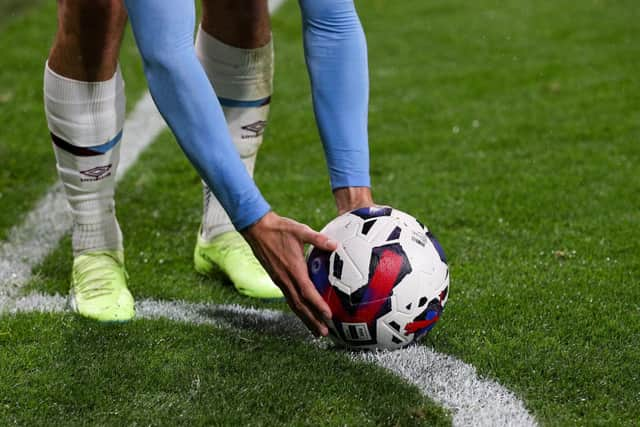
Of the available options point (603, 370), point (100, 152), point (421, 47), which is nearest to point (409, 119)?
point (421, 47)

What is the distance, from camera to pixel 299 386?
8.46ft

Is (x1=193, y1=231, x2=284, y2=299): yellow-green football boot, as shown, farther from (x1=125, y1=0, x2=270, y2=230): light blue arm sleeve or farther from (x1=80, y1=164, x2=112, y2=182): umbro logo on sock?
(x1=125, y1=0, x2=270, y2=230): light blue arm sleeve

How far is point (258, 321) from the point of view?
313 centimetres

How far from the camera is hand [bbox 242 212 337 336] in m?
2.32

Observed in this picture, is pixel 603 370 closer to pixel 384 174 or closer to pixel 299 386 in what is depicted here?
pixel 299 386

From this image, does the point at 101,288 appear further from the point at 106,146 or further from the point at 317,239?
the point at 317,239

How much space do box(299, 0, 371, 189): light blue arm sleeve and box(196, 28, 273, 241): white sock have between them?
721 mm

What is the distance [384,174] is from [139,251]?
1616 mm

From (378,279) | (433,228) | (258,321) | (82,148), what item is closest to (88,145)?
(82,148)

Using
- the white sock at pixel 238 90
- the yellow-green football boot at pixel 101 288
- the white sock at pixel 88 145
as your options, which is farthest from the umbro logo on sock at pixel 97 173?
the white sock at pixel 238 90

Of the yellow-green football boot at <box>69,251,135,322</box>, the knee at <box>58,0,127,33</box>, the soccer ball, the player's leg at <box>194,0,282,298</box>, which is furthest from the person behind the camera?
the player's leg at <box>194,0,282,298</box>

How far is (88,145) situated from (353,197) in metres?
1.03

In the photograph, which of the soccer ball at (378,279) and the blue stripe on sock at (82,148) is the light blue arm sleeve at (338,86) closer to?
the soccer ball at (378,279)

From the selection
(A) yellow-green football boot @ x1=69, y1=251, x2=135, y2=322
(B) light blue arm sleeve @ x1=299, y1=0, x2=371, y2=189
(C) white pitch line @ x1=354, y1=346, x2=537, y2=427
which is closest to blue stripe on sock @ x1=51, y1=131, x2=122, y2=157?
(A) yellow-green football boot @ x1=69, y1=251, x2=135, y2=322
